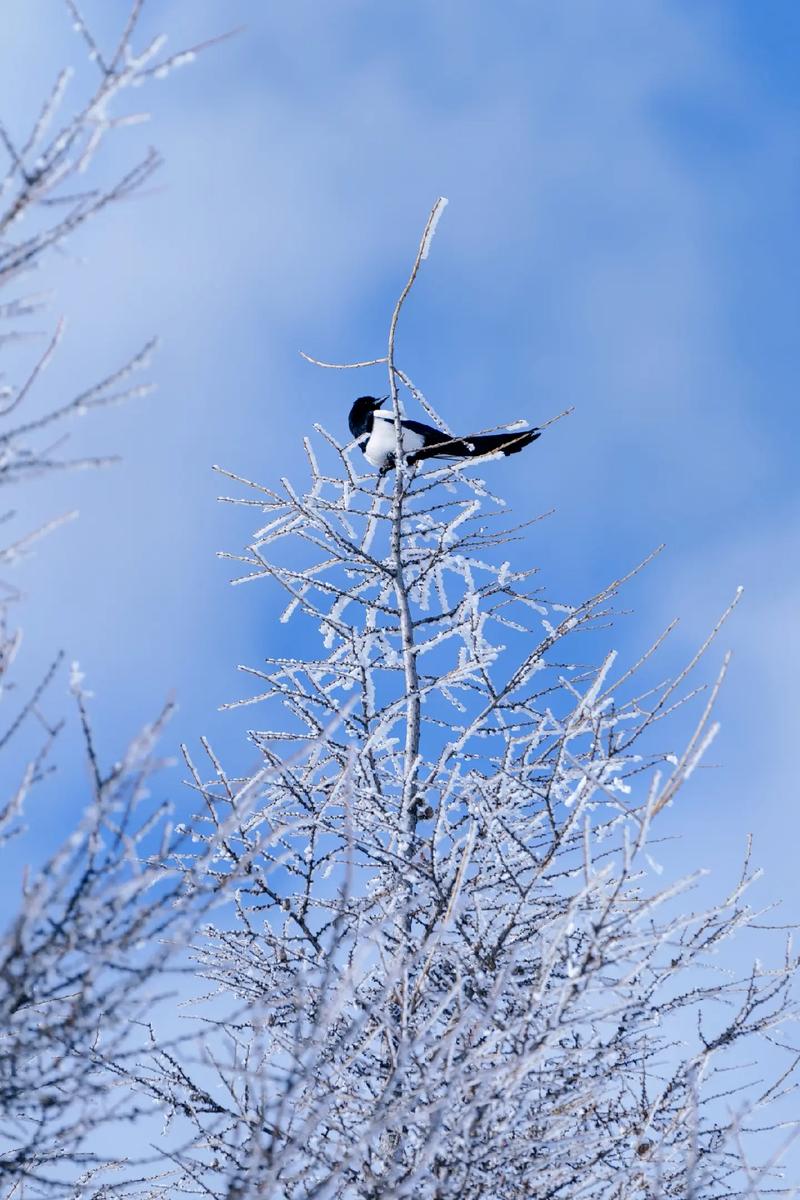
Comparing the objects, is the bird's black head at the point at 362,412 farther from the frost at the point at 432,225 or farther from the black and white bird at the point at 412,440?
the frost at the point at 432,225

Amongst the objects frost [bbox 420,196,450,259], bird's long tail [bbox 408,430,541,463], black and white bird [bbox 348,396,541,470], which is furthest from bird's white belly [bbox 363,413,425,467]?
frost [bbox 420,196,450,259]

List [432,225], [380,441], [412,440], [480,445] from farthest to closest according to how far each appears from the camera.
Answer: [380,441], [412,440], [480,445], [432,225]

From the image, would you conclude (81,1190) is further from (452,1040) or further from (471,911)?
(471,911)

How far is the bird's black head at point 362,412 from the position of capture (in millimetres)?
8492

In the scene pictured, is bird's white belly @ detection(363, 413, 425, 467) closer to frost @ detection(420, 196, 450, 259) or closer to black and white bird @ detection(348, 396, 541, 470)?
black and white bird @ detection(348, 396, 541, 470)

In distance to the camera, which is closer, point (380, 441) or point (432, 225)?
point (432, 225)

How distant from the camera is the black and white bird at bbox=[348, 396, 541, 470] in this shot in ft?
18.8

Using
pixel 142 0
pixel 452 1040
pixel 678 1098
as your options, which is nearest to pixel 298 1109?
pixel 452 1040

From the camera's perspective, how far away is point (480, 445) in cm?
602

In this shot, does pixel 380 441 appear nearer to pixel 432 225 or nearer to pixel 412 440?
pixel 412 440

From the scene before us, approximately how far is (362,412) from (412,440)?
1109mm

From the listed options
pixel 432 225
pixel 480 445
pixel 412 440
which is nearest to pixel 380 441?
pixel 412 440

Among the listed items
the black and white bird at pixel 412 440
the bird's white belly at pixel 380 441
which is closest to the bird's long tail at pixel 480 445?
the black and white bird at pixel 412 440

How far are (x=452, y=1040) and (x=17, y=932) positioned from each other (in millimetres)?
1255
